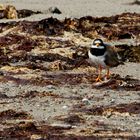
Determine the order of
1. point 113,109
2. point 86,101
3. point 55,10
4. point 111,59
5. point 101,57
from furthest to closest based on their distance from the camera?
point 55,10 → point 111,59 → point 101,57 → point 86,101 → point 113,109

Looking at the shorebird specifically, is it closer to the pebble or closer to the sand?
the pebble

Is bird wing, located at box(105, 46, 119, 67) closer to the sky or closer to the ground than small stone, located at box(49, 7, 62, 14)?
closer to the sky

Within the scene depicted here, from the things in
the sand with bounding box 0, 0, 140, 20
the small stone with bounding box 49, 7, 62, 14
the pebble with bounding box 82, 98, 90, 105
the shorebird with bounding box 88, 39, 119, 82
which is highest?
the shorebird with bounding box 88, 39, 119, 82

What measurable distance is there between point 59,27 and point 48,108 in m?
7.41

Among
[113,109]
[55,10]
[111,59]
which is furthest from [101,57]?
[55,10]

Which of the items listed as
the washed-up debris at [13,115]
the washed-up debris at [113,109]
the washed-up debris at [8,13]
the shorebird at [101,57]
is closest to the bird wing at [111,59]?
the shorebird at [101,57]

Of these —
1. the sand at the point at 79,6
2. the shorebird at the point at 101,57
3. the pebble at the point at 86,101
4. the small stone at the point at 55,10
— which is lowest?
the sand at the point at 79,6

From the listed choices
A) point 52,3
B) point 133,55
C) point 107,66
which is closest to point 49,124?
point 107,66

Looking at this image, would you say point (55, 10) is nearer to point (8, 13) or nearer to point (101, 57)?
point (8, 13)

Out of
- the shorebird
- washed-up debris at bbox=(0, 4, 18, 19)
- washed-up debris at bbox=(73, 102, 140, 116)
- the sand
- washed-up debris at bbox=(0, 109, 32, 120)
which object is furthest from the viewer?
the sand

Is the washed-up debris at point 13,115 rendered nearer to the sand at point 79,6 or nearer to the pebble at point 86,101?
the pebble at point 86,101

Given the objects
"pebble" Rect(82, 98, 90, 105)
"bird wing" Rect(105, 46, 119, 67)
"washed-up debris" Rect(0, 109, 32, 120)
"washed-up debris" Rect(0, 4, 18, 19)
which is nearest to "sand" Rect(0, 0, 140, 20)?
"washed-up debris" Rect(0, 4, 18, 19)

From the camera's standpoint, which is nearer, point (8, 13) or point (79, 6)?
point (8, 13)

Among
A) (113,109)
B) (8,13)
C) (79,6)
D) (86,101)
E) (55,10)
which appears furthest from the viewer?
(79,6)
